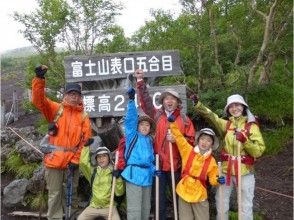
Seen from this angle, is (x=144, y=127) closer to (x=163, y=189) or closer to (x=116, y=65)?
(x=163, y=189)

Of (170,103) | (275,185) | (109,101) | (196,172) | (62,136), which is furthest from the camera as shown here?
(275,185)

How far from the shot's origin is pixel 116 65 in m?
7.87

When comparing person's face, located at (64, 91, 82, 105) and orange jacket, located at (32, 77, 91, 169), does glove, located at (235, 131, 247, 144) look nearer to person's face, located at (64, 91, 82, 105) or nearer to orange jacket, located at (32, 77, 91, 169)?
orange jacket, located at (32, 77, 91, 169)

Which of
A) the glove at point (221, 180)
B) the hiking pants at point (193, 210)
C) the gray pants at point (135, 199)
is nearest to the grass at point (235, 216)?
the hiking pants at point (193, 210)

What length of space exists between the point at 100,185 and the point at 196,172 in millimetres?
1444

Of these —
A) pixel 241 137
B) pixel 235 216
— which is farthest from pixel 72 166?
pixel 235 216

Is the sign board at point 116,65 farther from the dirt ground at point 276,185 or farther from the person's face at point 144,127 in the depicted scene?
the dirt ground at point 276,185

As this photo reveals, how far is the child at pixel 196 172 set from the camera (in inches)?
233

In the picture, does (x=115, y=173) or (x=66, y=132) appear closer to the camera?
(x=115, y=173)

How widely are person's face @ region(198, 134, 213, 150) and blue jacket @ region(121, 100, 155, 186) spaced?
0.73 m

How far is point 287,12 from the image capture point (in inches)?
473

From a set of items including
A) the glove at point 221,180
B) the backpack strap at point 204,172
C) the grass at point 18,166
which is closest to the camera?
the glove at point 221,180

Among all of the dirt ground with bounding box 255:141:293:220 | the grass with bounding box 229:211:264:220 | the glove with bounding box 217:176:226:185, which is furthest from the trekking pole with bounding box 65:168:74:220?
the dirt ground with bounding box 255:141:293:220

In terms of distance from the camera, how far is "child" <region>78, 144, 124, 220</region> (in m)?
6.26
